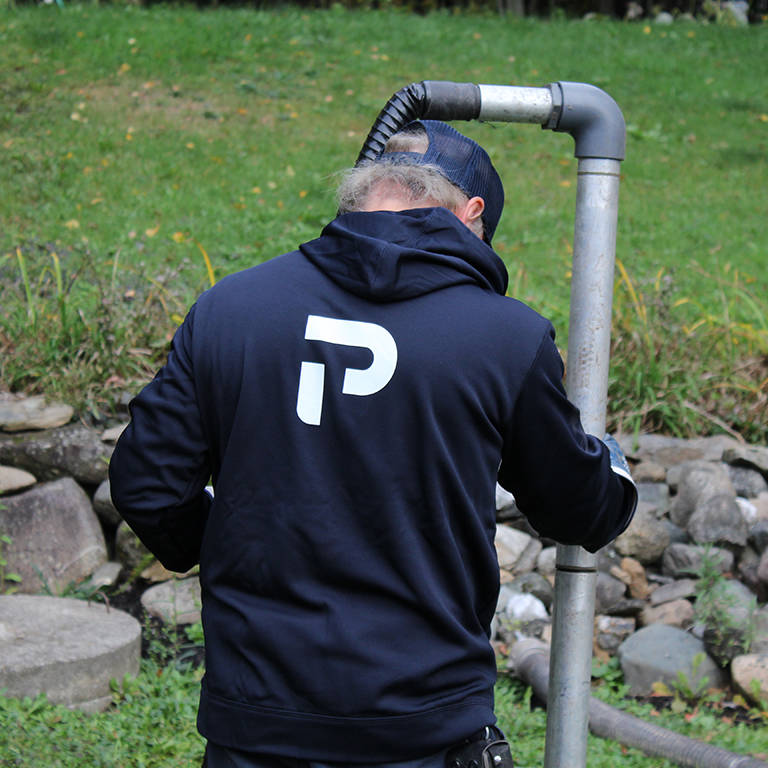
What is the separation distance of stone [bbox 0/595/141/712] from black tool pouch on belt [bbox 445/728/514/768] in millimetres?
2396

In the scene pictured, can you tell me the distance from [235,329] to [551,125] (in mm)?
966

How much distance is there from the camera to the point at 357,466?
1.55 m

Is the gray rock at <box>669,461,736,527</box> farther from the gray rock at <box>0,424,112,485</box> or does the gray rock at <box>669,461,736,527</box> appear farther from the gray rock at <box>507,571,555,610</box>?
the gray rock at <box>0,424,112,485</box>

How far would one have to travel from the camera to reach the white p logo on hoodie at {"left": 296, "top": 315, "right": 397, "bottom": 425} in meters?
1.54

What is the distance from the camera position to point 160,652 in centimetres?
410

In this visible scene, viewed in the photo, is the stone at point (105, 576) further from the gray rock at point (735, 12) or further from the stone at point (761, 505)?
the gray rock at point (735, 12)

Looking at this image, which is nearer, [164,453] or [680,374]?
[164,453]

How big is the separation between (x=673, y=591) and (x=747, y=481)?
0.92 meters

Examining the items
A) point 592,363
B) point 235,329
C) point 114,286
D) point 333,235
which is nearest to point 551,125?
point 592,363

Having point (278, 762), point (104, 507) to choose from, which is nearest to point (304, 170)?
point (104, 507)

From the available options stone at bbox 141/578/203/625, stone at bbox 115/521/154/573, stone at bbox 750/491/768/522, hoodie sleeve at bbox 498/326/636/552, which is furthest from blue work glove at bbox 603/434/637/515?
stone at bbox 750/491/768/522

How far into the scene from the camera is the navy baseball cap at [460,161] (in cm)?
178

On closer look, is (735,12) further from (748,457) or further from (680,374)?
(748,457)

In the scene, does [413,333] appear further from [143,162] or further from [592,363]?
[143,162]
